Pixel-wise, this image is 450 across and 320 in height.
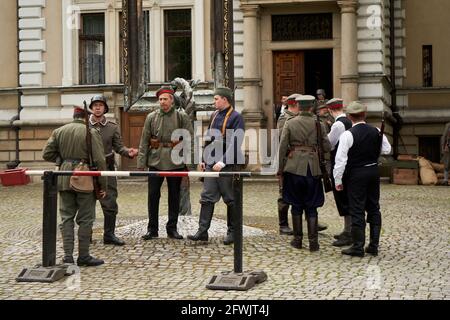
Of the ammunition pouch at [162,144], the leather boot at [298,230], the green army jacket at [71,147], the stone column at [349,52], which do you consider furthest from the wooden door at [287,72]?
the green army jacket at [71,147]

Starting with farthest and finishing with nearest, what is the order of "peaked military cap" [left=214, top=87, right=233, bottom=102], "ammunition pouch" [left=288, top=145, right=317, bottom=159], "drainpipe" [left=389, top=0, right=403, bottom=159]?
"drainpipe" [left=389, top=0, right=403, bottom=159] < "peaked military cap" [left=214, top=87, right=233, bottom=102] < "ammunition pouch" [left=288, top=145, right=317, bottom=159]

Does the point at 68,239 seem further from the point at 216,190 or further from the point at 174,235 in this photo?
the point at 216,190

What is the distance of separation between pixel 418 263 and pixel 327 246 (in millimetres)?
1545

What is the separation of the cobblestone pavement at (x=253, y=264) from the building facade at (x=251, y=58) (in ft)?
32.1

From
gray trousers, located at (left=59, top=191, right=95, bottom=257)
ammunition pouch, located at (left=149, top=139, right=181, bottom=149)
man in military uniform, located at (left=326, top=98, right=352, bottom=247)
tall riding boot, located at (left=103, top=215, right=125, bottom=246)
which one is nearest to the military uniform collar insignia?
ammunition pouch, located at (left=149, top=139, right=181, bottom=149)

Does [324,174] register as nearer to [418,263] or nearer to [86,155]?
[418,263]

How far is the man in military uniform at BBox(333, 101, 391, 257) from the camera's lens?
998cm

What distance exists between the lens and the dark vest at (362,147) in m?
10.0

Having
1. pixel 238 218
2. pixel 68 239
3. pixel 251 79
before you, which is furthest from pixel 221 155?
pixel 251 79

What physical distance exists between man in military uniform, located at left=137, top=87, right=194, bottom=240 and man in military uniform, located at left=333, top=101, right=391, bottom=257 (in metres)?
2.21

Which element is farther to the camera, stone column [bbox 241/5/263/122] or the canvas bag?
stone column [bbox 241/5/263/122]

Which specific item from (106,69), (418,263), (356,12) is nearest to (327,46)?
(356,12)

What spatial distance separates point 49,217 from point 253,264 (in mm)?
2282

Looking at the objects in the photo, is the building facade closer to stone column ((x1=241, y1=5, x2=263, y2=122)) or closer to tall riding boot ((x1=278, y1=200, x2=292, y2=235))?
stone column ((x1=241, y1=5, x2=263, y2=122))
